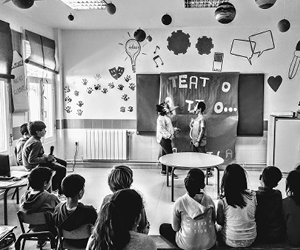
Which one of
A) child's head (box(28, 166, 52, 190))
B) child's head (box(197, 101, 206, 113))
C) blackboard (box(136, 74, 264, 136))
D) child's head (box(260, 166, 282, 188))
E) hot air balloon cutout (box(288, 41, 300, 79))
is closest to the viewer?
child's head (box(260, 166, 282, 188))

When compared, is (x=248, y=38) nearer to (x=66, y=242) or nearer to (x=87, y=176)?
(x=87, y=176)

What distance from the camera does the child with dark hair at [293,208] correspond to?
280 centimetres

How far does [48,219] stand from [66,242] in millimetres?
325

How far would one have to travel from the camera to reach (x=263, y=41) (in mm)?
7391

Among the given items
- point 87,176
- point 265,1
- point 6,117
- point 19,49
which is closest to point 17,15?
point 19,49

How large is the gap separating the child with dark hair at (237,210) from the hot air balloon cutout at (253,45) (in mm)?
5177

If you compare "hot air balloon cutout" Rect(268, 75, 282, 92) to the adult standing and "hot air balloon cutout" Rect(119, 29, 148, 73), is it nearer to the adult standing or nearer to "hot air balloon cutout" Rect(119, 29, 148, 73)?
the adult standing

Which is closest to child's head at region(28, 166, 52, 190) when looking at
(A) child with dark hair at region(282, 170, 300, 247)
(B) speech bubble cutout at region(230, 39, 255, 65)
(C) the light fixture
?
(A) child with dark hair at region(282, 170, 300, 247)

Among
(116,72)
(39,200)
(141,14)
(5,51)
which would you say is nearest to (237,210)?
(39,200)

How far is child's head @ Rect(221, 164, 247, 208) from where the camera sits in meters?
2.77

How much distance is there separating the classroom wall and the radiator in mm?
156

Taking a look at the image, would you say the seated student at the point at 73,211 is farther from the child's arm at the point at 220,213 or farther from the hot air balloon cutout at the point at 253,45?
the hot air balloon cutout at the point at 253,45

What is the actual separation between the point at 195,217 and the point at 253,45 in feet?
18.7

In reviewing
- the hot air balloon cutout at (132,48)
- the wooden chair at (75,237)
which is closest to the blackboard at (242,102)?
the hot air balloon cutout at (132,48)
